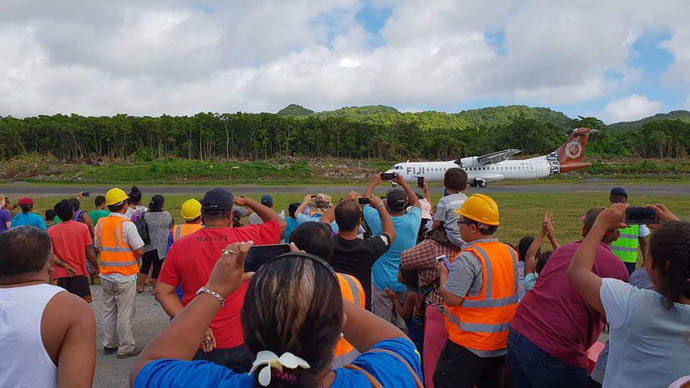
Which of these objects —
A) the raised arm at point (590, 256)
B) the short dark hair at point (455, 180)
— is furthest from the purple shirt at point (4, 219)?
the raised arm at point (590, 256)

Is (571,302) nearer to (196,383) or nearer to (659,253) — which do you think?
(659,253)

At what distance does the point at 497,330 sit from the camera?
295 centimetres

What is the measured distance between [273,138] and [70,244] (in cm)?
6386

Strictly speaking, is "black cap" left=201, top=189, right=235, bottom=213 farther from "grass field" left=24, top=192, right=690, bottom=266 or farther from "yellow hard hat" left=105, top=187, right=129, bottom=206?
"grass field" left=24, top=192, right=690, bottom=266

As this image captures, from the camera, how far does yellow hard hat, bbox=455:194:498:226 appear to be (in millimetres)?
2984

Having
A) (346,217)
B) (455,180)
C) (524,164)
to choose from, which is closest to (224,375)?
(346,217)

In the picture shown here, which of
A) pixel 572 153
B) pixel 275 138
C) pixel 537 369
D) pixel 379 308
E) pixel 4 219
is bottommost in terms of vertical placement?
pixel 379 308

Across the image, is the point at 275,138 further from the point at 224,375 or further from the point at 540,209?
the point at 224,375

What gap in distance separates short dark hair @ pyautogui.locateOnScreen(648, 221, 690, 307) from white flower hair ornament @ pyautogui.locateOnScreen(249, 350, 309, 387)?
162 cm

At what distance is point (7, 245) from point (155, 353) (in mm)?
1417

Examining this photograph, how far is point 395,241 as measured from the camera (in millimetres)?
4188

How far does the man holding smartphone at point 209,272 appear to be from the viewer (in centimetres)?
281

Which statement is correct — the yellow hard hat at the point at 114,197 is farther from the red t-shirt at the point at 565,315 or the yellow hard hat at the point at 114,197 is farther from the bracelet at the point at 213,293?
the red t-shirt at the point at 565,315

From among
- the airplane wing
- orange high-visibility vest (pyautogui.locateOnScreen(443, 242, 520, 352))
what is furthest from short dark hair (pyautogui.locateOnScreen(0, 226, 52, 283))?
the airplane wing
